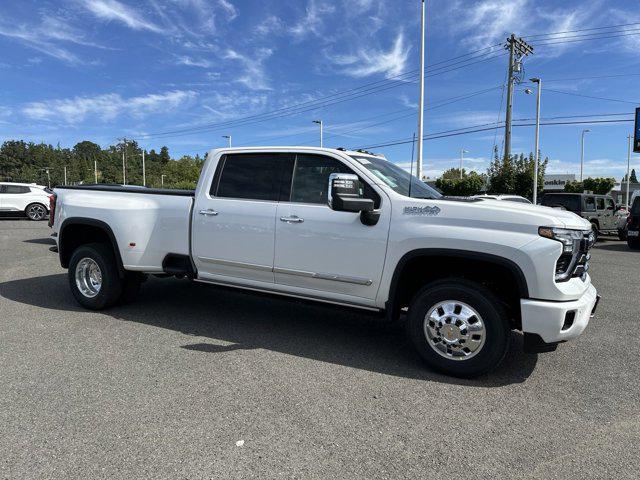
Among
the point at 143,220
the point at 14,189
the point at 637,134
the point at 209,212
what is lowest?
the point at 143,220

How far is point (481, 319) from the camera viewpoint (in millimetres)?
3938

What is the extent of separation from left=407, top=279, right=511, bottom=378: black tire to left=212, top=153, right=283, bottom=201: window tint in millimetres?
1815

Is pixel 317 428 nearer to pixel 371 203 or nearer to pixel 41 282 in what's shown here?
pixel 371 203

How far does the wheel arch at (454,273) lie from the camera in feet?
12.6

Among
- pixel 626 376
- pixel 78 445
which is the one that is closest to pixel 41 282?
pixel 78 445

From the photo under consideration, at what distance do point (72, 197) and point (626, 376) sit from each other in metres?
6.23

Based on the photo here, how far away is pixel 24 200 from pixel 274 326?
1987 centimetres

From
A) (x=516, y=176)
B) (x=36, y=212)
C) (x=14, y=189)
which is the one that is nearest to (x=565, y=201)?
(x=516, y=176)

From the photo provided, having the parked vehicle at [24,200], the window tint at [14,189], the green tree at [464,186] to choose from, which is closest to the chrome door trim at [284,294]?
the parked vehicle at [24,200]

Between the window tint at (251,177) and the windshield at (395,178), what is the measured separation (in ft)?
2.84

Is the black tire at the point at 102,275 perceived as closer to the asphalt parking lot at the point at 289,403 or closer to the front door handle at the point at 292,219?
the asphalt parking lot at the point at 289,403

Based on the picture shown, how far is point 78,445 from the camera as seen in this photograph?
2.94m

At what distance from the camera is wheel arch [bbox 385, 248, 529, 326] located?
3855mm

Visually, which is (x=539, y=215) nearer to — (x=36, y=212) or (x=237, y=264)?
(x=237, y=264)
